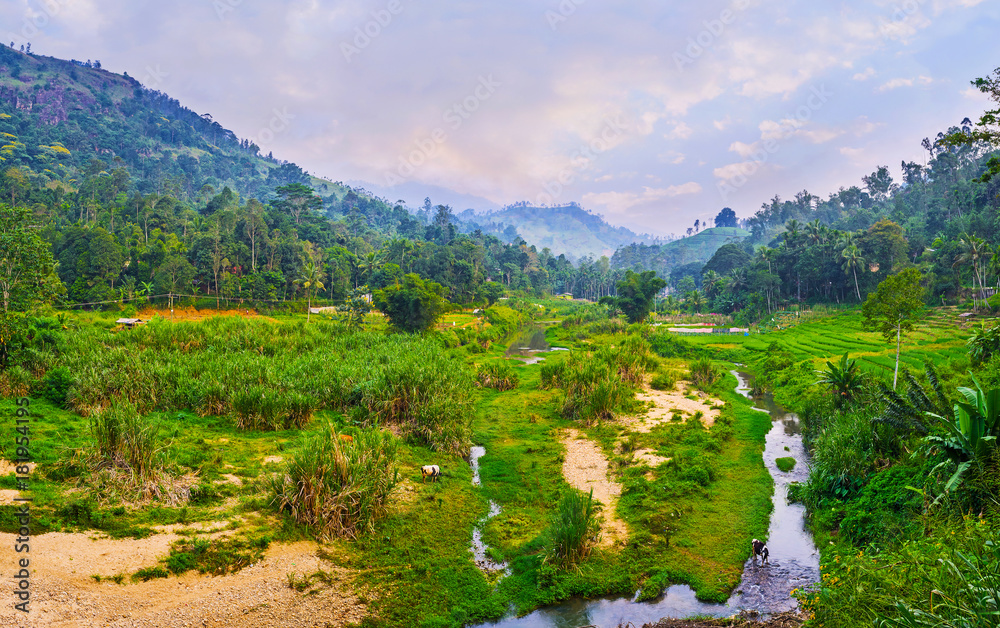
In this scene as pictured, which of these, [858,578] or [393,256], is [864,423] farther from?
[393,256]

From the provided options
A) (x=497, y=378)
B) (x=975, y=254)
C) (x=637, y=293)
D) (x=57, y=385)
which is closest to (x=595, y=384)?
(x=497, y=378)

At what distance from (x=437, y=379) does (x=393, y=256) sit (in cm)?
6418

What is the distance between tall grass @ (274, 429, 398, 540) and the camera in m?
10.5

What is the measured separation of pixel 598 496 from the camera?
13.6m

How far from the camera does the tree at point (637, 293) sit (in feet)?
194

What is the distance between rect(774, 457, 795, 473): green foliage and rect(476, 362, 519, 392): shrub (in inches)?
516

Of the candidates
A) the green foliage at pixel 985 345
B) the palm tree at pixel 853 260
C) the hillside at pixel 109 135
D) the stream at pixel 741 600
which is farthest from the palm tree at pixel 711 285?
Result: the hillside at pixel 109 135

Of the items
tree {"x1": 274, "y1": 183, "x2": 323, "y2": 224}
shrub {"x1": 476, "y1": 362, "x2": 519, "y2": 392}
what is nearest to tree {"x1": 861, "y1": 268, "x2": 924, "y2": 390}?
shrub {"x1": 476, "y1": 362, "x2": 519, "y2": 392}

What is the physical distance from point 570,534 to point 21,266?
2009 cm

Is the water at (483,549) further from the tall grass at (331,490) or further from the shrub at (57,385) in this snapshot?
the shrub at (57,385)

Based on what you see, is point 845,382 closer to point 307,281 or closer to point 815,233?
point 307,281

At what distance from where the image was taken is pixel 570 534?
10.1 meters

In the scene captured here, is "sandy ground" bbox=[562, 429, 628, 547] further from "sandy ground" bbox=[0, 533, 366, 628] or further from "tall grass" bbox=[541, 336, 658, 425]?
"sandy ground" bbox=[0, 533, 366, 628]

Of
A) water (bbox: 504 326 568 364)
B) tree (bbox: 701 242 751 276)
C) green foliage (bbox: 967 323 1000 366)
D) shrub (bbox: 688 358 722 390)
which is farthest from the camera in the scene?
tree (bbox: 701 242 751 276)
